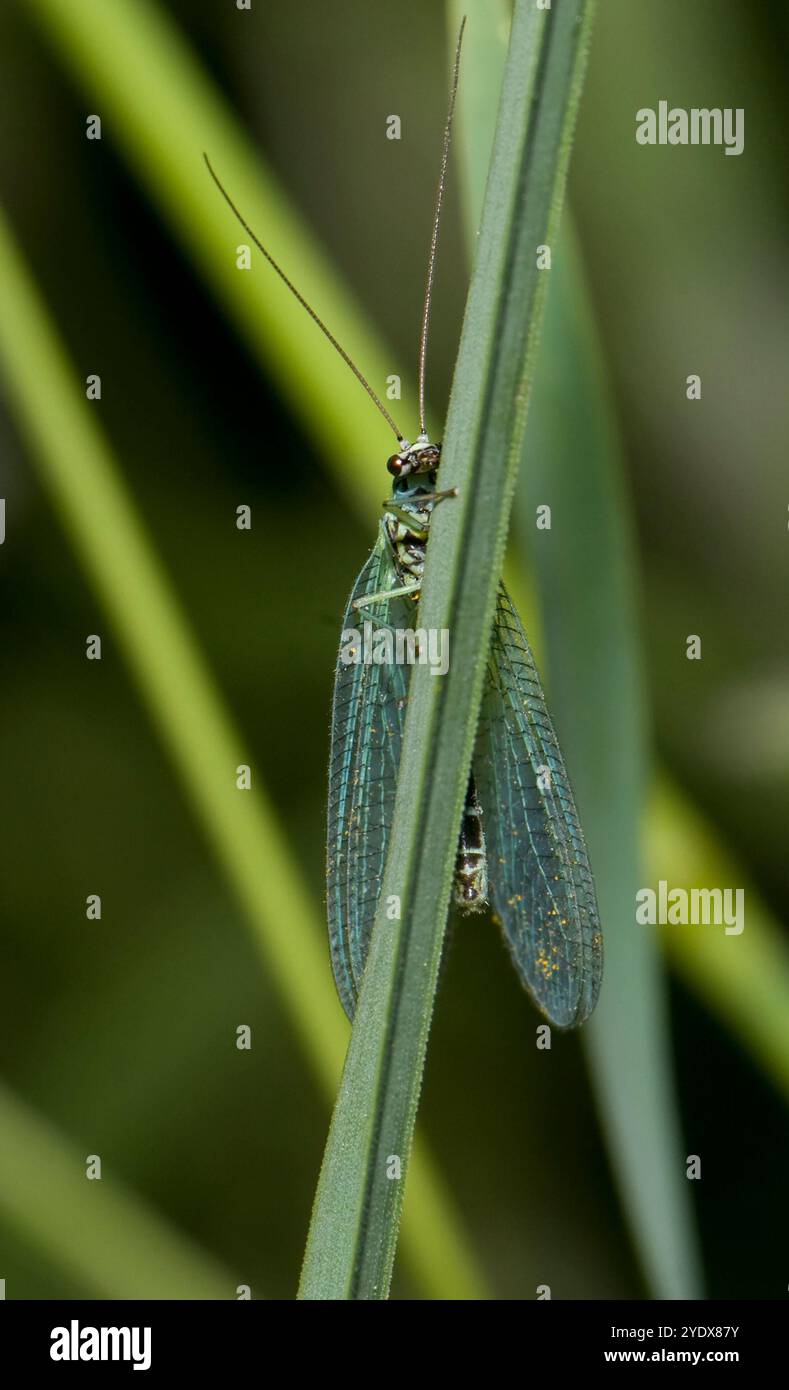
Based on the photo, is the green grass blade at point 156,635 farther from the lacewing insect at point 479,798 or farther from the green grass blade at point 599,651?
the green grass blade at point 599,651

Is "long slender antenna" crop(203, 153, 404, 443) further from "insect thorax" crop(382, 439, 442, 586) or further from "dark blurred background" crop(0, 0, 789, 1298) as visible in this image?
"dark blurred background" crop(0, 0, 789, 1298)

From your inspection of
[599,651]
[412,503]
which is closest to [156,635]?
[412,503]

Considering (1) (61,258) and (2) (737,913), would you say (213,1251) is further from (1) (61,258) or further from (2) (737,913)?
(1) (61,258)

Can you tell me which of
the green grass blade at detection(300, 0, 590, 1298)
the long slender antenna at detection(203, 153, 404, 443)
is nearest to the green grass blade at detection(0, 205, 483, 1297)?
the long slender antenna at detection(203, 153, 404, 443)

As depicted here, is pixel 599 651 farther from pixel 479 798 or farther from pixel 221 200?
pixel 221 200

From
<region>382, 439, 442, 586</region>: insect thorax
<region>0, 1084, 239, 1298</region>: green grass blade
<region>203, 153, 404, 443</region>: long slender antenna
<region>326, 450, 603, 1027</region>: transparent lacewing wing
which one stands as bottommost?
<region>0, 1084, 239, 1298</region>: green grass blade

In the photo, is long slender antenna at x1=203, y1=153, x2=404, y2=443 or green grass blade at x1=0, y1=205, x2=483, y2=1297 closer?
long slender antenna at x1=203, y1=153, x2=404, y2=443

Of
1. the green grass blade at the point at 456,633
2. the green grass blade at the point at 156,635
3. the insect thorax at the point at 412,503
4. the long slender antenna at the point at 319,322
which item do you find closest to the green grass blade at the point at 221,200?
the long slender antenna at the point at 319,322
